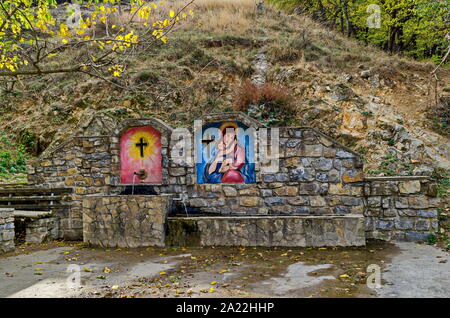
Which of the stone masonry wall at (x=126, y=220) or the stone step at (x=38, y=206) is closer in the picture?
the stone masonry wall at (x=126, y=220)

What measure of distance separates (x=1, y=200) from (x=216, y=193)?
5380mm

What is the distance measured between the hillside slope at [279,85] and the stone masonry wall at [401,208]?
2446mm

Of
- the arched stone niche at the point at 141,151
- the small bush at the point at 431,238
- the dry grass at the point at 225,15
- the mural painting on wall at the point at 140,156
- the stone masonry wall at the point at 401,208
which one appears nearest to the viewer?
the small bush at the point at 431,238

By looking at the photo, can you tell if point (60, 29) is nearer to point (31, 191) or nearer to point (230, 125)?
point (230, 125)

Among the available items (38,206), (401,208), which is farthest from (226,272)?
(38,206)

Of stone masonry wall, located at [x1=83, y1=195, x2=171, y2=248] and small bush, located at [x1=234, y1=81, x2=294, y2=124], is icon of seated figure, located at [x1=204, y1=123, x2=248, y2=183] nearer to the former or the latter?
stone masonry wall, located at [x1=83, y1=195, x2=171, y2=248]

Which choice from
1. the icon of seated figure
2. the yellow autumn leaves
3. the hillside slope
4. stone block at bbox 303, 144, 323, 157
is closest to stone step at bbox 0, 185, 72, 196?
the yellow autumn leaves

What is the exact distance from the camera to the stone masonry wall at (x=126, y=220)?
6434 millimetres

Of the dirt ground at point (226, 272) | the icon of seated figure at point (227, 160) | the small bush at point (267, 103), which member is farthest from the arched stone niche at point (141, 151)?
the small bush at point (267, 103)

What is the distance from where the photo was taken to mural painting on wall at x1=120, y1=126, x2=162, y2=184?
Result: 313 inches

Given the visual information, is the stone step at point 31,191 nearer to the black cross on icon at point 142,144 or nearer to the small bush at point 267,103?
the black cross on icon at point 142,144

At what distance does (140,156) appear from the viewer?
8.05 metres

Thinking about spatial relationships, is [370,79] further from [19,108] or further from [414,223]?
[19,108]

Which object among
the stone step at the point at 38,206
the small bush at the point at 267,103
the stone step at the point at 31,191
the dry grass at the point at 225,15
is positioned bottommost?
the stone step at the point at 38,206
